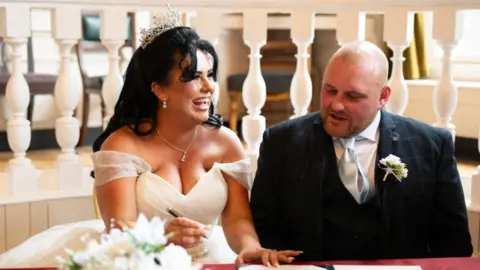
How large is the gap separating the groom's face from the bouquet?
1051 millimetres

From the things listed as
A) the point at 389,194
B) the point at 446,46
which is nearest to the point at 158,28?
the point at 389,194

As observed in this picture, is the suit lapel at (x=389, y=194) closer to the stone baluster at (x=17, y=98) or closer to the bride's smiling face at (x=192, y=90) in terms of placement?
the bride's smiling face at (x=192, y=90)

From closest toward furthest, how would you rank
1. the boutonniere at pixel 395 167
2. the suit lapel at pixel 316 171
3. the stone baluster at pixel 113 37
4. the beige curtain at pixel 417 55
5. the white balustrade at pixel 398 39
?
the boutonniere at pixel 395 167, the suit lapel at pixel 316 171, the white balustrade at pixel 398 39, the stone baluster at pixel 113 37, the beige curtain at pixel 417 55

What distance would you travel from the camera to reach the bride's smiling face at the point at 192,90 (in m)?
2.25

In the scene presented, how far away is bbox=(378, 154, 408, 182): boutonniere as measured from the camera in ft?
6.79

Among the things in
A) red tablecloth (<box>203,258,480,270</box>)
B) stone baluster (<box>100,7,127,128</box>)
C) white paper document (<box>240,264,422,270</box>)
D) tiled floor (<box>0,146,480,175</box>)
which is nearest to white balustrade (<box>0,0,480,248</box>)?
stone baluster (<box>100,7,127,128</box>)

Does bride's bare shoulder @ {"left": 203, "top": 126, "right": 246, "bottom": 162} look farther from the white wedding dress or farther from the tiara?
the tiara

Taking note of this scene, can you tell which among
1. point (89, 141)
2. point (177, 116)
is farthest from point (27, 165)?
point (89, 141)

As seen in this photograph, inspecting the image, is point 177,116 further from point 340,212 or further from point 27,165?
point 27,165

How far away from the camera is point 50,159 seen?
17.2ft

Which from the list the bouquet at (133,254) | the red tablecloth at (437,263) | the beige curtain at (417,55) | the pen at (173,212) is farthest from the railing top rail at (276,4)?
the beige curtain at (417,55)

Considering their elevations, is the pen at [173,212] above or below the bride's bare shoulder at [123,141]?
below

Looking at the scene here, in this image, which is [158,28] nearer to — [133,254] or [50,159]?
[133,254]

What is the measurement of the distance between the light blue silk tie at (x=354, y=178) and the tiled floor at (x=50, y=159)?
2.68m
